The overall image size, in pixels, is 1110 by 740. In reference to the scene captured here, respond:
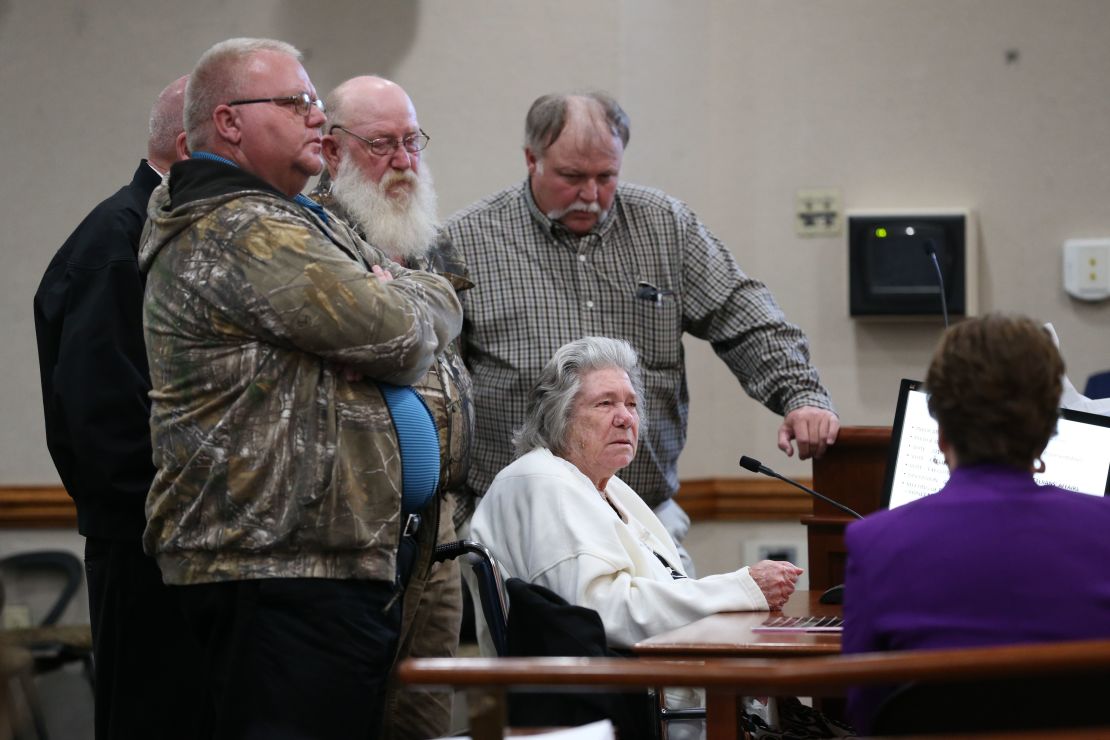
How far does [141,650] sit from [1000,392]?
1663 millimetres

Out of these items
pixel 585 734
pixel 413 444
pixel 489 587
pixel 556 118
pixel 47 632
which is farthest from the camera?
pixel 556 118

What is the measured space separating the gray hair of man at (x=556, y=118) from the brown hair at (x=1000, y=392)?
1934 mm

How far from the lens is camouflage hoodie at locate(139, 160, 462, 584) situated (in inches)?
85.3

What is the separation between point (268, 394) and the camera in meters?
2.19

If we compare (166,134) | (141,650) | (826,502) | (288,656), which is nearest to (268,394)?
(288,656)

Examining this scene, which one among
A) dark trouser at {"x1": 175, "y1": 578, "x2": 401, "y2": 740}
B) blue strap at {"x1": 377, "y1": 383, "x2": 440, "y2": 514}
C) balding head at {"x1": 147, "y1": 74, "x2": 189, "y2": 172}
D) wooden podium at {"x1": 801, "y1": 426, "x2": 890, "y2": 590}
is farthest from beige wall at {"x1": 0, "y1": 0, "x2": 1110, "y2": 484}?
dark trouser at {"x1": 175, "y1": 578, "x2": 401, "y2": 740}

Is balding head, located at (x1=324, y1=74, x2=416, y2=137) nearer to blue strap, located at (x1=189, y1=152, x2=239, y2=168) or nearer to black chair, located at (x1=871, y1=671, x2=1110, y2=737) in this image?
blue strap, located at (x1=189, y1=152, x2=239, y2=168)

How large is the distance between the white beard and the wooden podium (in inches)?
40.4

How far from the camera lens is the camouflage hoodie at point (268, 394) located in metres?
2.17

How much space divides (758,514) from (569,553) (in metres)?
2.14

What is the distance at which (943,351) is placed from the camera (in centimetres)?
182

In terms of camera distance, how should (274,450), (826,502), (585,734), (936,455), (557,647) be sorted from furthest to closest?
(826,502) → (936,455) → (557,647) → (274,450) → (585,734)

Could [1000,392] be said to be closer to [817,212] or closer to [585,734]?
[585,734]

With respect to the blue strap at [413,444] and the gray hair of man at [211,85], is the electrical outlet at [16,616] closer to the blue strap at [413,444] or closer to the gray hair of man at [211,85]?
the blue strap at [413,444]
